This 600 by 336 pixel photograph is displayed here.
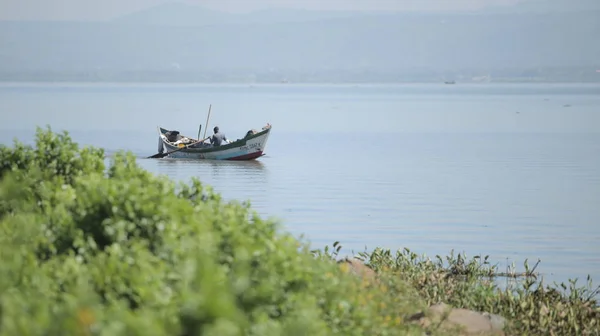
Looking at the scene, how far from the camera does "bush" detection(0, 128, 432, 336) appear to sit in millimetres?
7293

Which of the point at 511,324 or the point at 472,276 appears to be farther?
the point at 472,276

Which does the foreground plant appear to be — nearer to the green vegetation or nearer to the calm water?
the green vegetation

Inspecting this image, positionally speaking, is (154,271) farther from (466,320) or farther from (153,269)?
(466,320)

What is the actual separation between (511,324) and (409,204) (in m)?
21.1

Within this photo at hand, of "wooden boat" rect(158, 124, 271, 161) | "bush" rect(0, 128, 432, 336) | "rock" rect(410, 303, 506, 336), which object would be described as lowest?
"rock" rect(410, 303, 506, 336)

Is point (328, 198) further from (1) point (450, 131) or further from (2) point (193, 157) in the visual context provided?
(1) point (450, 131)

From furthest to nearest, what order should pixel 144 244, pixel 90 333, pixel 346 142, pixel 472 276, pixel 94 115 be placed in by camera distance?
1. pixel 94 115
2. pixel 346 142
3. pixel 472 276
4. pixel 144 244
5. pixel 90 333

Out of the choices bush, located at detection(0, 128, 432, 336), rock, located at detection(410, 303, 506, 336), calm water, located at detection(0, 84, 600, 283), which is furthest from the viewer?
calm water, located at detection(0, 84, 600, 283)

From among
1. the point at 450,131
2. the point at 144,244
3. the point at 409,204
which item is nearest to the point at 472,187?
the point at 409,204

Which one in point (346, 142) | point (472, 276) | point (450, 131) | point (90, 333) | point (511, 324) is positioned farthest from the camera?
point (450, 131)

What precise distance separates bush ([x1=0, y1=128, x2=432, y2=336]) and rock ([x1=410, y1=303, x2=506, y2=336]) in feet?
1.49

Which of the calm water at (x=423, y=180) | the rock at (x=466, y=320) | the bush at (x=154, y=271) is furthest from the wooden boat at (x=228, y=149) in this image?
the bush at (x=154, y=271)

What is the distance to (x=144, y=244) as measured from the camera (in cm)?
963

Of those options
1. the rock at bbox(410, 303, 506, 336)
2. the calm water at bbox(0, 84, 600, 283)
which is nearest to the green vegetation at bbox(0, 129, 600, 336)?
the rock at bbox(410, 303, 506, 336)
